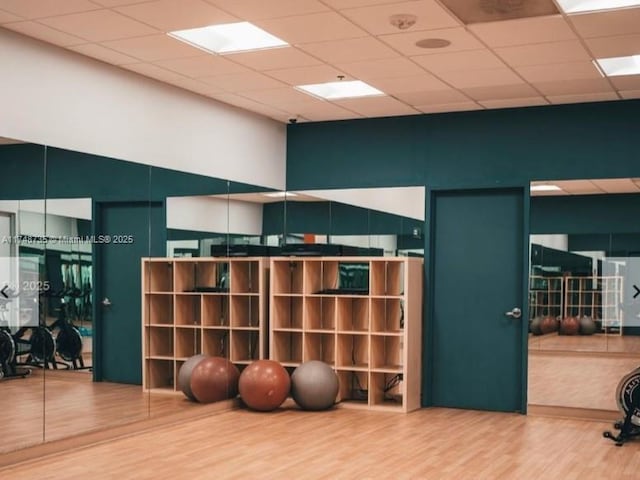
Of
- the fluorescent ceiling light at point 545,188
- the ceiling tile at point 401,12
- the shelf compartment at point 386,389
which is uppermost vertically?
the ceiling tile at point 401,12

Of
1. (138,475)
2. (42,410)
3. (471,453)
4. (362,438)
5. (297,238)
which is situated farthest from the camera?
(297,238)

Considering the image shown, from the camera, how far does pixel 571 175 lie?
8.19m

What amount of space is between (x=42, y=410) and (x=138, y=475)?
94cm

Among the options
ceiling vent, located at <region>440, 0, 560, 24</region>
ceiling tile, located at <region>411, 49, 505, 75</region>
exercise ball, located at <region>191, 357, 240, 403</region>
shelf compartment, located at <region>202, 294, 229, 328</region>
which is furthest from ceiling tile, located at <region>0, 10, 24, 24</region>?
exercise ball, located at <region>191, 357, 240, 403</region>

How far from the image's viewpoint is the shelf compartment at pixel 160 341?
23.8 feet

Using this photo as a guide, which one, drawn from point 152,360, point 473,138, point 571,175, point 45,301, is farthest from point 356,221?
point 45,301

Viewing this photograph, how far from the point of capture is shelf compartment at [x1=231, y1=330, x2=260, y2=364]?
8.48 meters

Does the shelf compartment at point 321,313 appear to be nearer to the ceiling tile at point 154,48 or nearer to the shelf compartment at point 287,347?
the shelf compartment at point 287,347

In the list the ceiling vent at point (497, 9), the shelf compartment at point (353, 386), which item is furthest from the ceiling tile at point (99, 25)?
the shelf compartment at point (353, 386)

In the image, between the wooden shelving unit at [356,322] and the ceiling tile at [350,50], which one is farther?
the wooden shelving unit at [356,322]

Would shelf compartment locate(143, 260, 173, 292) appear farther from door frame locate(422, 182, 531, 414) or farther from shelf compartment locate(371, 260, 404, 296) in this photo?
door frame locate(422, 182, 531, 414)

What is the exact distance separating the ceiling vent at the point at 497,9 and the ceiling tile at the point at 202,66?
213cm

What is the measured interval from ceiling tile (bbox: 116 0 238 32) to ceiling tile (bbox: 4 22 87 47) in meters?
0.71

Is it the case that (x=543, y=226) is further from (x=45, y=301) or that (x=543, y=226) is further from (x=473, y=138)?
(x=45, y=301)
